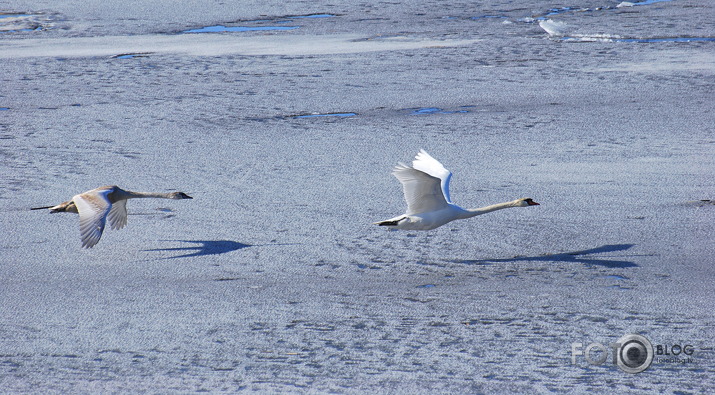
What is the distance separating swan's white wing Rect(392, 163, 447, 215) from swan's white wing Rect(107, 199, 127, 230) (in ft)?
7.08

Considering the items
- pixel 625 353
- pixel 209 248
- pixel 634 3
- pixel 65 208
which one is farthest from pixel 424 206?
pixel 634 3

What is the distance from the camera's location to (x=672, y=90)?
32.0 feet

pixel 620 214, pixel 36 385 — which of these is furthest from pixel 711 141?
pixel 36 385

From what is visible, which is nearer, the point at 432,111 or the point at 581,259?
the point at 581,259

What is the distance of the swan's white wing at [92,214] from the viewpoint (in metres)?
5.67

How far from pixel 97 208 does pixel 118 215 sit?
0.58 metres

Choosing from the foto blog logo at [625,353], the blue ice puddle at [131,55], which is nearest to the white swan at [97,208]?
the foto blog logo at [625,353]

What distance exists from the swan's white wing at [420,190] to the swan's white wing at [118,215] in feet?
7.08

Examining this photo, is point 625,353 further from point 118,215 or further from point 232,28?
point 232,28

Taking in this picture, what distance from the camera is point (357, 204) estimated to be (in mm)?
6906

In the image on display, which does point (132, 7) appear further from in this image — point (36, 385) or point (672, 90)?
point (36, 385)

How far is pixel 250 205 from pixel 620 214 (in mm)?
2916

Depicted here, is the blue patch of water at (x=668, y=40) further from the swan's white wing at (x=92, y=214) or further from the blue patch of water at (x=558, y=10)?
the swan's white wing at (x=92, y=214)

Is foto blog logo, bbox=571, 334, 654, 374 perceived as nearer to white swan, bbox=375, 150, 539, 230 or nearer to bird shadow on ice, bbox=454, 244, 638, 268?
bird shadow on ice, bbox=454, 244, 638, 268
